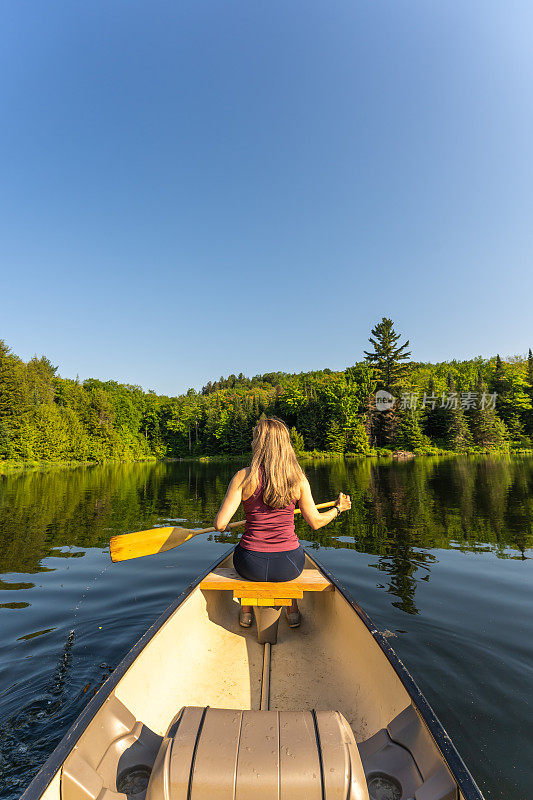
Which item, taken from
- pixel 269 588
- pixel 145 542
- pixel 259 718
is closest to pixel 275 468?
pixel 269 588

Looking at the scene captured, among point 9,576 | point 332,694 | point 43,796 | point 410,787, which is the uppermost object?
point 43,796

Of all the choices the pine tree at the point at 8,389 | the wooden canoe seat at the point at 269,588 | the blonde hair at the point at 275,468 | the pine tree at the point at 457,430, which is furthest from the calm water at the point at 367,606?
the pine tree at the point at 457,430

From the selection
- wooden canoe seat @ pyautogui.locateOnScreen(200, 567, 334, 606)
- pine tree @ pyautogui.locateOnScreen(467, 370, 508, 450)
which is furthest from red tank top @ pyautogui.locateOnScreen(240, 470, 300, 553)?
pine tree @ pyautogui.locateOnScreen(467, 370, 508, 450)

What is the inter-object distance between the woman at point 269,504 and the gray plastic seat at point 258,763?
1522 millimetres

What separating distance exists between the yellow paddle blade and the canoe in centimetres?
64

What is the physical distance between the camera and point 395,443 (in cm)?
4938

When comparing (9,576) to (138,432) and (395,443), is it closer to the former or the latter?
(395,443)

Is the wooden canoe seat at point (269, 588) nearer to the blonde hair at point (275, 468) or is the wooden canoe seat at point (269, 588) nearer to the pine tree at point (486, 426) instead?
the blonde hair at point (275, 468)

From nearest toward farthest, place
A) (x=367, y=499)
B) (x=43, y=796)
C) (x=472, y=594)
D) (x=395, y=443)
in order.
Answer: (x=43, y=796)
(x=472, y=594)
(x=367, y=499)
(x=395, y=443)

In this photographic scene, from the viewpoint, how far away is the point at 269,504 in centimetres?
304

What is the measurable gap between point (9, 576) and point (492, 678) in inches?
260

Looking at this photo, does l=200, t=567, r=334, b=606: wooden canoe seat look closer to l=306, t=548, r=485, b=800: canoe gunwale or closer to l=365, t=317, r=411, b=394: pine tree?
l=306, t=548, r=485, b=800: canoe gunwale

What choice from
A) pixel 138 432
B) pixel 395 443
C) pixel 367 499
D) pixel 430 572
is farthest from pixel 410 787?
pixel 138 432

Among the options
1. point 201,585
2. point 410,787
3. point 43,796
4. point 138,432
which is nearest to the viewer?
point 43,796
